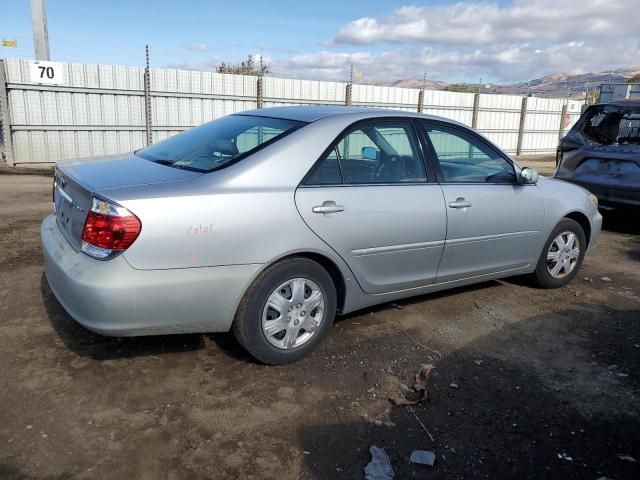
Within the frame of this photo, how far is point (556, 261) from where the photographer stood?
5.07 meters

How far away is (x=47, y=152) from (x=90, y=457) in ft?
37.2

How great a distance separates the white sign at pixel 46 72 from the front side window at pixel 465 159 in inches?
409

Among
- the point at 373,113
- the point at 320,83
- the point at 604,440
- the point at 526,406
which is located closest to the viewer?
the point at 604,440

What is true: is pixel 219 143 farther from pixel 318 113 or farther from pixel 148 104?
pixel 148 104

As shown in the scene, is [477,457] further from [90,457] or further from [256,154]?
[256,154]

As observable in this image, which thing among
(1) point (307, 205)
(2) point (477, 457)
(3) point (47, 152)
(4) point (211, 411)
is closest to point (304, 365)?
(4) point (211, 411)

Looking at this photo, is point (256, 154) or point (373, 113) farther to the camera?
point (373, 113)

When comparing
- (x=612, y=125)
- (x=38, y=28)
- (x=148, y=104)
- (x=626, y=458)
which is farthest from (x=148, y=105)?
(x=626, y=458)

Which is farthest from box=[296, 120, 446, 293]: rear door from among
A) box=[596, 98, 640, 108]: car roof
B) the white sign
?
the white sign

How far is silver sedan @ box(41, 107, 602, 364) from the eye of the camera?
2918 mm

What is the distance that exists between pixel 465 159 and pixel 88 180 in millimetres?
2806

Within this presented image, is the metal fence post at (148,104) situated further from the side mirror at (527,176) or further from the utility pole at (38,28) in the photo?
the side mirror at (527,176)

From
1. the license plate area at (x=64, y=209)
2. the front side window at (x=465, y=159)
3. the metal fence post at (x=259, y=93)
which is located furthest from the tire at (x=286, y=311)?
the metal fence post at (x=259, y=93)

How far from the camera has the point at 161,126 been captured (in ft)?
44.2
